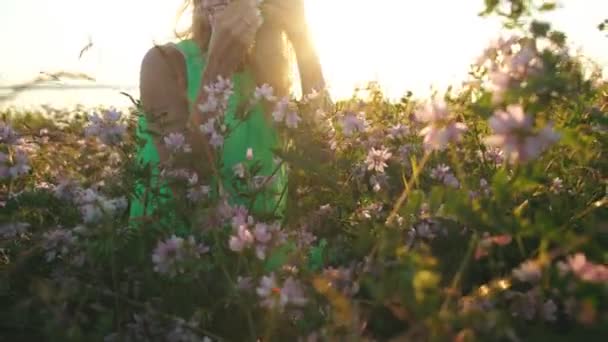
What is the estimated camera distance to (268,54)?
3.37m

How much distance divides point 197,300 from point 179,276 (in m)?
0.08

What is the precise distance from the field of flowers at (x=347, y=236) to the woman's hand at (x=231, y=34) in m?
0.44

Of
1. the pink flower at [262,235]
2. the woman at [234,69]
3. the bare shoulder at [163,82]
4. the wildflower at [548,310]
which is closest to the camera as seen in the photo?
the wildflower at [548,310]

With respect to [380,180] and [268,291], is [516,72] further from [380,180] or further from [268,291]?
[380,180]

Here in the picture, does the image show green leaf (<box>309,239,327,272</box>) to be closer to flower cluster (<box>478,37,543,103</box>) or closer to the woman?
the woman

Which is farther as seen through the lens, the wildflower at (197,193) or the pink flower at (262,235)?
the wildflower at (197,193)

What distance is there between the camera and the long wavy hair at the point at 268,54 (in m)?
3.36

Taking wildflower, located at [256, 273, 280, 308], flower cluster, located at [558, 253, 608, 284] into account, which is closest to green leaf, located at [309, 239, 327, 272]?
wildflower, located at [256, 273, 280, 308]

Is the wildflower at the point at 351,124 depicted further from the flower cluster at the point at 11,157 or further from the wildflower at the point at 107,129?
the flower cluster at the point at 11,157

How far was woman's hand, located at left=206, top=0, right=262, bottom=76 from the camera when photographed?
9.05ft

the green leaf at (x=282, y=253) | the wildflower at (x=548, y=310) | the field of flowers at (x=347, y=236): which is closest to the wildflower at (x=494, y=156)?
the field of flowers at (x=347, y=236)

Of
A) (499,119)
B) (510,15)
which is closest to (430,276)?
(499,119)

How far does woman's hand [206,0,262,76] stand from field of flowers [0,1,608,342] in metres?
0.44

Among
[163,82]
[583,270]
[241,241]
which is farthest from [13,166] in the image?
[583,270]
